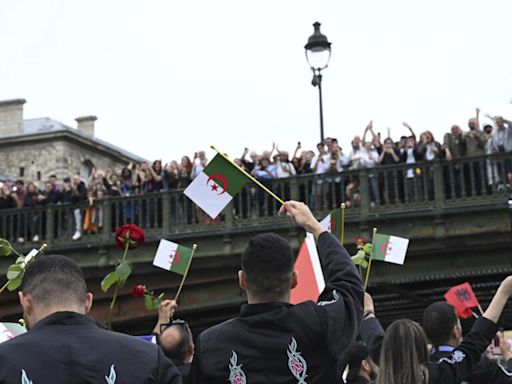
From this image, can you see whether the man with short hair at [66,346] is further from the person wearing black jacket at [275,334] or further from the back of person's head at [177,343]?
the back of person's head at [177,343]

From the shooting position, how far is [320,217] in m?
20.8

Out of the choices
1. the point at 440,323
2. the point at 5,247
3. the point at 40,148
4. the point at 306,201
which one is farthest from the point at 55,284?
the point at 40,148

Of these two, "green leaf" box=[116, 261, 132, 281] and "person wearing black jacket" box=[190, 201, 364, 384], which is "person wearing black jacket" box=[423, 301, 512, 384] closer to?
"person wearing black jacket" box=[190, 201, 364, 384]

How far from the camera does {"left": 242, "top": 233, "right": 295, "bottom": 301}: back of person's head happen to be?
4.70 meters

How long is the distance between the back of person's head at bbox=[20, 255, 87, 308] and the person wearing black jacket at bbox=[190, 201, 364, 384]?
690 millimetres

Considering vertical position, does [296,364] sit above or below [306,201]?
below

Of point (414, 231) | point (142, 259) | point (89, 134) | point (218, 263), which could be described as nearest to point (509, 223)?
point (414, 231)

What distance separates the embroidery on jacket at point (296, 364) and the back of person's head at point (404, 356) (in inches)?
49.7

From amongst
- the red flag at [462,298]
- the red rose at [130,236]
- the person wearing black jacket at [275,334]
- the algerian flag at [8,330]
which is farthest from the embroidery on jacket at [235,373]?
the red flag at [462,298]

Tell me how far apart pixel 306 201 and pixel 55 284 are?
55.1ft

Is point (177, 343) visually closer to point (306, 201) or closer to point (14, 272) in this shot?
point (14, 272)

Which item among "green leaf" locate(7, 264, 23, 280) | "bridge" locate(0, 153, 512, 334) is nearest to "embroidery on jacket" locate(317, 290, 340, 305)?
"green leaf" locate(7, 264, 23, 280)

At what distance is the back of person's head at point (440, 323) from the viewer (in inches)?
257

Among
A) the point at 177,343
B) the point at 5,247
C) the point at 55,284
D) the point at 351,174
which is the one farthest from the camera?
the point at 351,174
